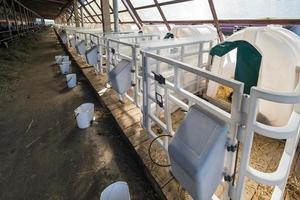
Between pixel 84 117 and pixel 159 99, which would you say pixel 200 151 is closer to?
pixel 159 99

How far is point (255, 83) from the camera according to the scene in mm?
2006

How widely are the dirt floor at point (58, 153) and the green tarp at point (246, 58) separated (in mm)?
1444

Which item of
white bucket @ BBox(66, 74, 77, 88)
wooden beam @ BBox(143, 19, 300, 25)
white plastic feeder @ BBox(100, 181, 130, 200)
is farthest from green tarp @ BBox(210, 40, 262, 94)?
white bucket @ BBox(66, 74, 77, 88)

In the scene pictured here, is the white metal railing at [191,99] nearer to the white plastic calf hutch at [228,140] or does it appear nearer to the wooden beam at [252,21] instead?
the white plastic calf hutch at [228,140]

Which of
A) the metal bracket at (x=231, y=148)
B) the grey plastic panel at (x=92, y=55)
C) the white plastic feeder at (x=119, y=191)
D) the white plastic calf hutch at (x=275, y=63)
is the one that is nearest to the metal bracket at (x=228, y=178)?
the metal bracket at (x=231, y=148)

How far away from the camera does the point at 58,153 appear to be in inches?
79.5

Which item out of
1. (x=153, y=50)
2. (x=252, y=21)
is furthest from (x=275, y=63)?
(x=252, y=21)

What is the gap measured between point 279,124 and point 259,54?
72 cm

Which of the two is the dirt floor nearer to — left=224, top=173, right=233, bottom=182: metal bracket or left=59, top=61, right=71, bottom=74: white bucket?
left=224, top=173, right=233, bottom=182: metal bracket

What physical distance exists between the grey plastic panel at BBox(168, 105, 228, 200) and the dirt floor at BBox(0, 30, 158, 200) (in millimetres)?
667

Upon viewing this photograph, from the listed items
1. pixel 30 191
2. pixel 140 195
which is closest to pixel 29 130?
pixel 30 191

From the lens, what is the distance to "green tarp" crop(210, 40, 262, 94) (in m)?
1.96

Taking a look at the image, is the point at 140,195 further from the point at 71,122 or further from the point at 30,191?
the point at 71,122

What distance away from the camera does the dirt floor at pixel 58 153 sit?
159 cm
